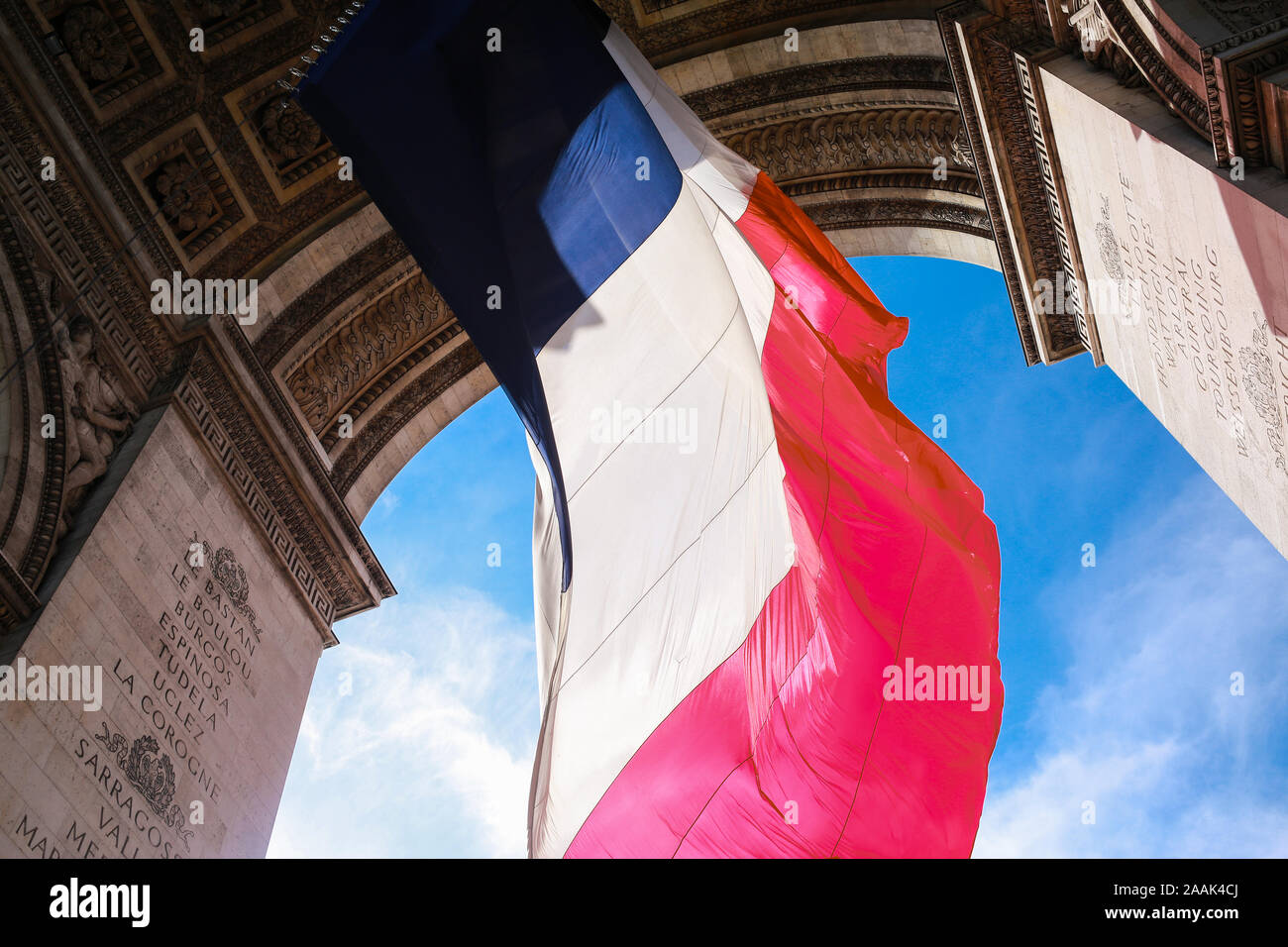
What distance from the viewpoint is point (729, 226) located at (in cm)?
654

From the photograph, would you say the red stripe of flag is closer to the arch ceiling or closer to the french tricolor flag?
the french tricolor flag

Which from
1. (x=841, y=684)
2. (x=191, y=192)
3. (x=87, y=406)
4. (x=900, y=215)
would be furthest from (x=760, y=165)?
(x=841, y=684)

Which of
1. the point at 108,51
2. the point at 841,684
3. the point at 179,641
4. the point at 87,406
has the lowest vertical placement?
the point at 841,684

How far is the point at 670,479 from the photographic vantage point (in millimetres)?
5418

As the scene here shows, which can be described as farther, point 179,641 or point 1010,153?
point 1010,153

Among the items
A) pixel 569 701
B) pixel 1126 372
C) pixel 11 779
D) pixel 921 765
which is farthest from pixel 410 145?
pixel 1126 372

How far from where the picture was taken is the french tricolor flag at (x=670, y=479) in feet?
16.0

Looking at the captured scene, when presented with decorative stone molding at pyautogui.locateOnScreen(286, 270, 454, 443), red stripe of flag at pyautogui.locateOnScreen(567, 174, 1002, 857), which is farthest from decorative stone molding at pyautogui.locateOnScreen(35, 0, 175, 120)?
red stripe of flag at pyautogui.locateOnScreen(567, 174, 1002, 857)

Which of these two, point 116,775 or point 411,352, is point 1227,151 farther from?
point 411,352

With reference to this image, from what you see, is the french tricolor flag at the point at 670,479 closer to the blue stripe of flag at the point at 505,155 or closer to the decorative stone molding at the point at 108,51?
the blue stripe of flag at the point at 505,155

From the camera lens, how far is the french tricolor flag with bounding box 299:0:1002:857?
488 centimetres

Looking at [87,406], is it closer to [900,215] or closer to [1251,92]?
[1251,92]

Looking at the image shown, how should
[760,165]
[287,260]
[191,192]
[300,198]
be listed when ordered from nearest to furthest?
1. [191,192]
2. [287,260]
3. [300,198]
4. [760,165]

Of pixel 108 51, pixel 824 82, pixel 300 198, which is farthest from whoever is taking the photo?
pixel 824 82
